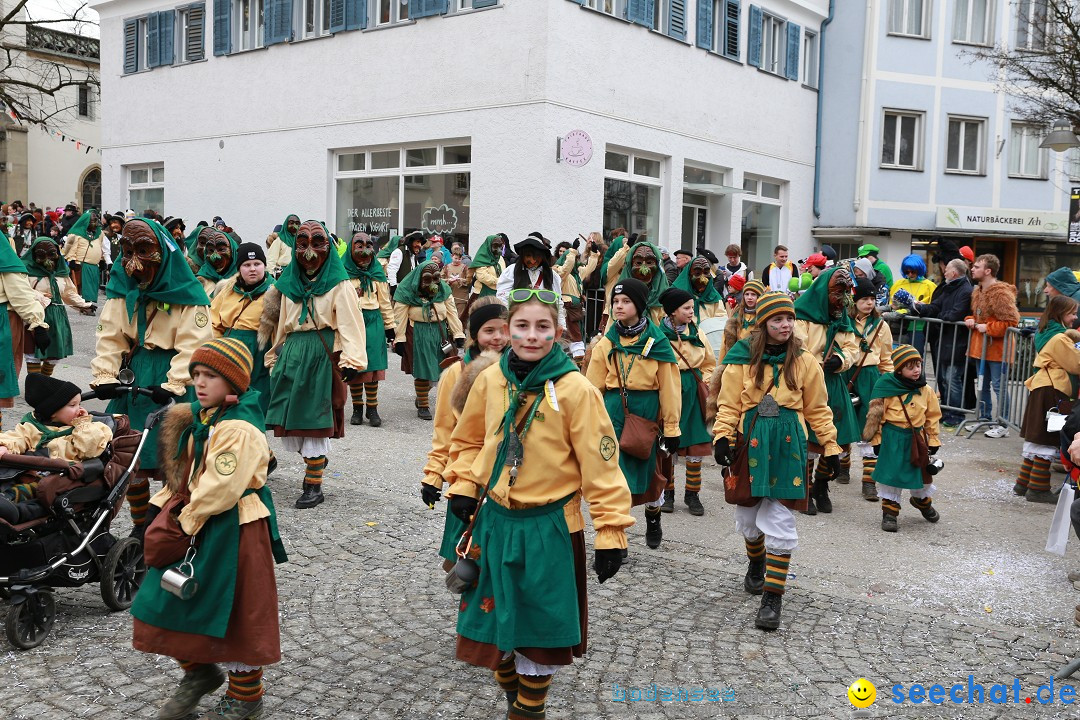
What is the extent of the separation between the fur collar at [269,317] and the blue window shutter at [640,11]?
13565 mm

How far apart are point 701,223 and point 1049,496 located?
15.0m

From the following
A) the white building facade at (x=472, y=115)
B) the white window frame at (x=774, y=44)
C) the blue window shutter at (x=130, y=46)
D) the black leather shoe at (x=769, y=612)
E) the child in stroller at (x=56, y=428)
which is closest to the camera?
the child in stroller at (x=56, y=428)

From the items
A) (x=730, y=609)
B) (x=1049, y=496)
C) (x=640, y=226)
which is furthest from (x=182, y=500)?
→ (x=640, y=226)

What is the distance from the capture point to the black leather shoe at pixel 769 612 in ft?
17.4

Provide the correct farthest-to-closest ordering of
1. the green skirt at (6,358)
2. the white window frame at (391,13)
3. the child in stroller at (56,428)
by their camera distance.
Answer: the white window frame at (391,13) < the green skirt at (6,358) < the child in stroller at (56,428)

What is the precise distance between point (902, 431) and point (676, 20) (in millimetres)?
14936

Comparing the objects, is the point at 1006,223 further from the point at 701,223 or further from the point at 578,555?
the point at 578,555

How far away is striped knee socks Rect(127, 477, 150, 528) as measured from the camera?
6.22 meters

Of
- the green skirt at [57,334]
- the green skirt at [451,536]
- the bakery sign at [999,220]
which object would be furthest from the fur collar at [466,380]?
the bakery sign at [999,220]

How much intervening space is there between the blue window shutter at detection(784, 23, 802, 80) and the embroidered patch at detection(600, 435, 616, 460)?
22.1 meters

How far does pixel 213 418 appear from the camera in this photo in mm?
4082

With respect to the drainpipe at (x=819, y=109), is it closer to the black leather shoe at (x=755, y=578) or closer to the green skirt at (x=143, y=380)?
the black leather shoe at (x=755, y=578)

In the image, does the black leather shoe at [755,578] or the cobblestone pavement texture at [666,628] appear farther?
the black leather shoe at [755,578]

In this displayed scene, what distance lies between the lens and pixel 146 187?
26.5 m
